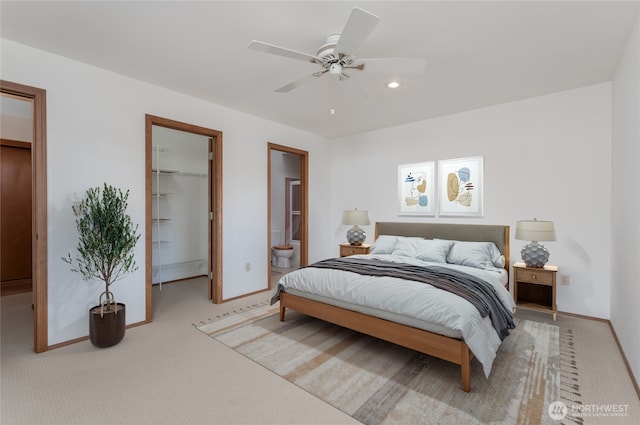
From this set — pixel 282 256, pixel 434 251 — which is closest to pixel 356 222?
pixel 434 251

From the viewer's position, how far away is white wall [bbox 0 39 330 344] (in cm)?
274

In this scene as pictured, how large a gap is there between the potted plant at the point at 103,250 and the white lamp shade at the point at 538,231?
13.7 ft

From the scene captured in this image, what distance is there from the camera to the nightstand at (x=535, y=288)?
3363 millimetres

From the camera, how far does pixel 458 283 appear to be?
257 cm

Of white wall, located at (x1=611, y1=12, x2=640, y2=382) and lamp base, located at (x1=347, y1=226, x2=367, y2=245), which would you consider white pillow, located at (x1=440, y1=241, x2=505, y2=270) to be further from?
lamp base, located at (x1=347, y1=226, x2=367, y2=245)

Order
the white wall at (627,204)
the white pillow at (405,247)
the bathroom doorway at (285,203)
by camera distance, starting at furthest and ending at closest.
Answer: the bathroom doorway at (285,203) → the white pillow at (405,247) → the white wall at (627,204)

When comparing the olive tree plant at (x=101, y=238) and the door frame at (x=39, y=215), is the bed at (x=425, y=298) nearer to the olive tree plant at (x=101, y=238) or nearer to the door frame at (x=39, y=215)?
the olive tree plant at (x=101, y=238)

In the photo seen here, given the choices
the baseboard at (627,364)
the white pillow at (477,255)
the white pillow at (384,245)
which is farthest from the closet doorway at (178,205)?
the baseboard at (627,364)

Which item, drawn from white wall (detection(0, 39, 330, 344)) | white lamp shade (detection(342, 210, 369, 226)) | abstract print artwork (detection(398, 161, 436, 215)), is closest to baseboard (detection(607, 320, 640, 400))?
abstract print artwork (detection(398, 161, 436, 215))

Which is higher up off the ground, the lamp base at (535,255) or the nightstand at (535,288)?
the lamp base at (535,255)

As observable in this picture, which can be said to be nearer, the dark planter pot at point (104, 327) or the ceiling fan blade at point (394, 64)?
the ceiling fan blade at point (394, 64)

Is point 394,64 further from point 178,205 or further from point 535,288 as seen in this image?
point 178,205

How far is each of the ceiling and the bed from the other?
1.93 meters

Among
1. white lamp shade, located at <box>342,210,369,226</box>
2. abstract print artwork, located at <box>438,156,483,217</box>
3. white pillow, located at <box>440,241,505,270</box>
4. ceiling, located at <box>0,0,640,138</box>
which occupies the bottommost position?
white pillow, located at <box>440,241,505,270</box>
